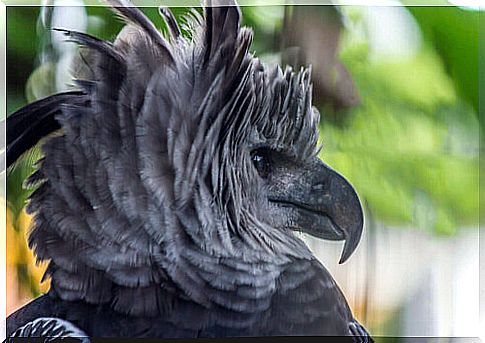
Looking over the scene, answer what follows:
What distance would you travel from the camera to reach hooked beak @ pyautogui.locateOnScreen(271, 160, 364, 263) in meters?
1.16

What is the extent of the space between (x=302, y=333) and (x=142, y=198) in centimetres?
42

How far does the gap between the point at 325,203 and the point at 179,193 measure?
0.29 metres

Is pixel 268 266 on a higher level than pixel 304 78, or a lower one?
lower

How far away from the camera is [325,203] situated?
1156 mm

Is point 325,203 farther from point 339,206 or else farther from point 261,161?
point 261,161

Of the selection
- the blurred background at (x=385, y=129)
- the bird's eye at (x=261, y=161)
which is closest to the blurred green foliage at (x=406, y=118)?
the blurred background at (x=385, y=129)

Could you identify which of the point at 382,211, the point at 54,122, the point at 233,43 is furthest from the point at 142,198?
the point at 382,211

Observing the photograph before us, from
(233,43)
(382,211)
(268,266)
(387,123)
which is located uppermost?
(233,43)

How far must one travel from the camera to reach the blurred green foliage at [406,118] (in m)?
1.20

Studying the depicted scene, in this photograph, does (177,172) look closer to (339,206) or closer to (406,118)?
(339,206)

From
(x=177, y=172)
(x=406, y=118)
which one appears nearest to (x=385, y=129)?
(x=406, y=118)

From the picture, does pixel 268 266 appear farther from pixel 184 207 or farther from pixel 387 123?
pixel 387 123

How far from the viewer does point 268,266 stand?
45.8 inches

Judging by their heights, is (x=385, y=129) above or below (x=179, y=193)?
above
